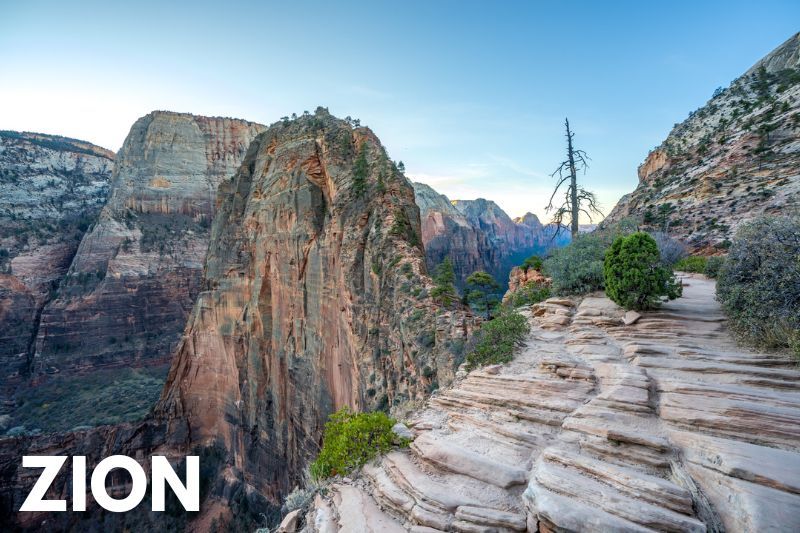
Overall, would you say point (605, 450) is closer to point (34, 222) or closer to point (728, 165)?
point (728, 165)

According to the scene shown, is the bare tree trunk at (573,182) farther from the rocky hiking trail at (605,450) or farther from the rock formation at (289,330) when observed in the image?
the rocky hiking trail at (605,450)

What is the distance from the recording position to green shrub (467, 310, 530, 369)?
8.38 metres

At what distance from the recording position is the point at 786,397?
4973 mm

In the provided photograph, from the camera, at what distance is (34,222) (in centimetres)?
6138

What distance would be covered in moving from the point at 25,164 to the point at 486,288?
90.2 metres

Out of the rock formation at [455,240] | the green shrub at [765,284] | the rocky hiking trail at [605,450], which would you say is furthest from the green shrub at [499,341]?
the rock formation at [455,240]

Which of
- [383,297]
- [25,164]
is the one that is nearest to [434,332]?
[383,297]

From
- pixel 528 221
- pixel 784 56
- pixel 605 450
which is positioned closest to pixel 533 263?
pixel 605 450

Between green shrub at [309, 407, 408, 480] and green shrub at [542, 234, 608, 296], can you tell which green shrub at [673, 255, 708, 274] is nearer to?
green shrub at [542, 234, 608, 296]

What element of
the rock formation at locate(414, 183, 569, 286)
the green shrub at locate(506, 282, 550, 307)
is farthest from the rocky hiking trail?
the rock formation at locate(414, 183, 569, 286)

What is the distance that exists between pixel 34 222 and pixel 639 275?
85035 mm

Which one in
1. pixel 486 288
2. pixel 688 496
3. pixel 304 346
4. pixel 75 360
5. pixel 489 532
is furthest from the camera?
pixel 75 360

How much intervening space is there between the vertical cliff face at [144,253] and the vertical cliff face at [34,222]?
3.32m

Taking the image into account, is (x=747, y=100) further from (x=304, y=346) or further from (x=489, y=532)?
(x=489, y=532)
